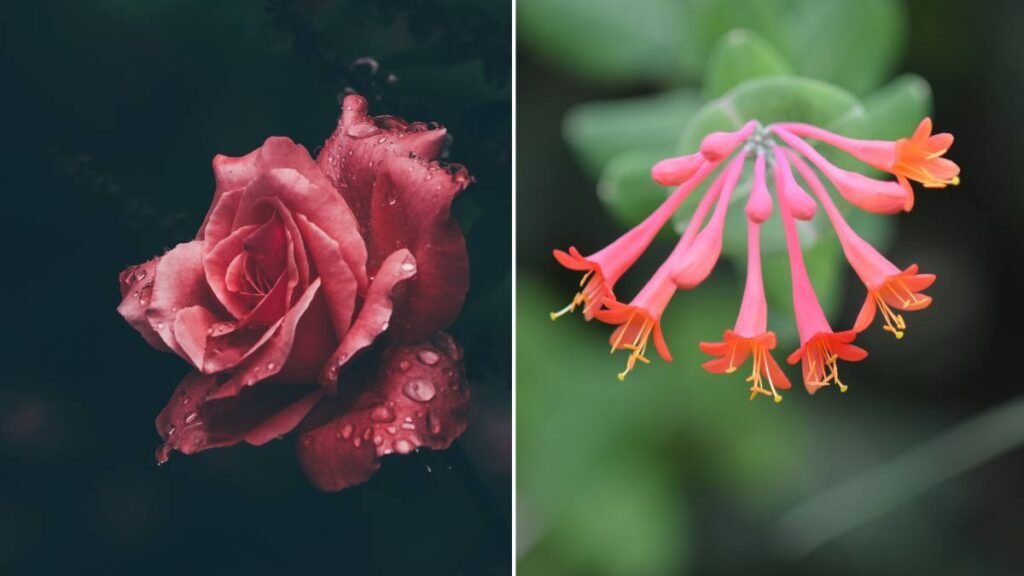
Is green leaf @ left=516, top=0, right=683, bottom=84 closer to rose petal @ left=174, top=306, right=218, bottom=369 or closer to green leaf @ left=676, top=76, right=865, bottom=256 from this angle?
green leaf @ left=676, top=76, right=865, bottom=256

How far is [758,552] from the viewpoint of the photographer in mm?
1404

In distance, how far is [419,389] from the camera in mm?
1014

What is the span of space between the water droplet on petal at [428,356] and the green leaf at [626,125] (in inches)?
15.1

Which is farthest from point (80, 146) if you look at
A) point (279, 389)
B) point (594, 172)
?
point (594, 172)

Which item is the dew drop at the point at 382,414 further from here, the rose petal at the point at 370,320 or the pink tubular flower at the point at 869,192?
the pink tubular flower at the point at 869,192

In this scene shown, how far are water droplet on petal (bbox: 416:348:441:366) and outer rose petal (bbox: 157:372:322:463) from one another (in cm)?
9

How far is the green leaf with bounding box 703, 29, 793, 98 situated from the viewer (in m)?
1.15

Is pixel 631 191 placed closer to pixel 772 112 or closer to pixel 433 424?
pixel 772 112

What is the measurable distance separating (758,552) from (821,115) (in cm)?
54

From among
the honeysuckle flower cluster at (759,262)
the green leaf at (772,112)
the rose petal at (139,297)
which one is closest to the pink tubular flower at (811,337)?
the honeysuckle flower cluster at (759,262)

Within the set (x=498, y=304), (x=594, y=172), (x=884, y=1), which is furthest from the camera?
(x=594, y=172)

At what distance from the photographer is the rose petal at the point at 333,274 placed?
0.93 meters

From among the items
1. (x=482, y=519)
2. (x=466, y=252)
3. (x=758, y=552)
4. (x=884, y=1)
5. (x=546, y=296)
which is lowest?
(x=758, y=552)

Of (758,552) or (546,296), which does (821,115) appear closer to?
(546,296)
